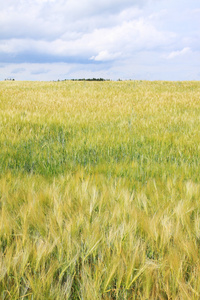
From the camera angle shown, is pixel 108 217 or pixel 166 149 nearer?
pixel 108 217

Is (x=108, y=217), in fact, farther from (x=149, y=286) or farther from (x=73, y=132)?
(x=73, y=132)

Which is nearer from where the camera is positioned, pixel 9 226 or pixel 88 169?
pixel 9 226

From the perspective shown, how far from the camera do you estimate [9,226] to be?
1.26m

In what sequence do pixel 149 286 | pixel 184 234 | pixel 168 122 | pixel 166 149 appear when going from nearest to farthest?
pixel 149 286 → pixel 184 234 → pixel 166 149 → pixel 168 122

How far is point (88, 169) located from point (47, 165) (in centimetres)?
44

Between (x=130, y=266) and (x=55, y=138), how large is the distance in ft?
9.61

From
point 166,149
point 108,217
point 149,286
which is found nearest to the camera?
point 149,286

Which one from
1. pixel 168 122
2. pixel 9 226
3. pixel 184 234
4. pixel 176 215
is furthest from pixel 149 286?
pixel 168 122

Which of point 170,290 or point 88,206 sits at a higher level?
point 88,206

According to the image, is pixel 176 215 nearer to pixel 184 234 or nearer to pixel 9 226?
pixel 184 234

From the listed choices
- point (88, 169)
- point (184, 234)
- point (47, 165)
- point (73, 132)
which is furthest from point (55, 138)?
point (184, 234)

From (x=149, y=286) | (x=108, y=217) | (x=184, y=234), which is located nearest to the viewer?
(x=149, y=286)

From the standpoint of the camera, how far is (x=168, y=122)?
4699 millimetres

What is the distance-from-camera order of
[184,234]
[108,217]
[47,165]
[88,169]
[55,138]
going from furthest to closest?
1. [55,138]
2. [47,165]
3. [88,169]
4. [108,217]
5. [184,234]
